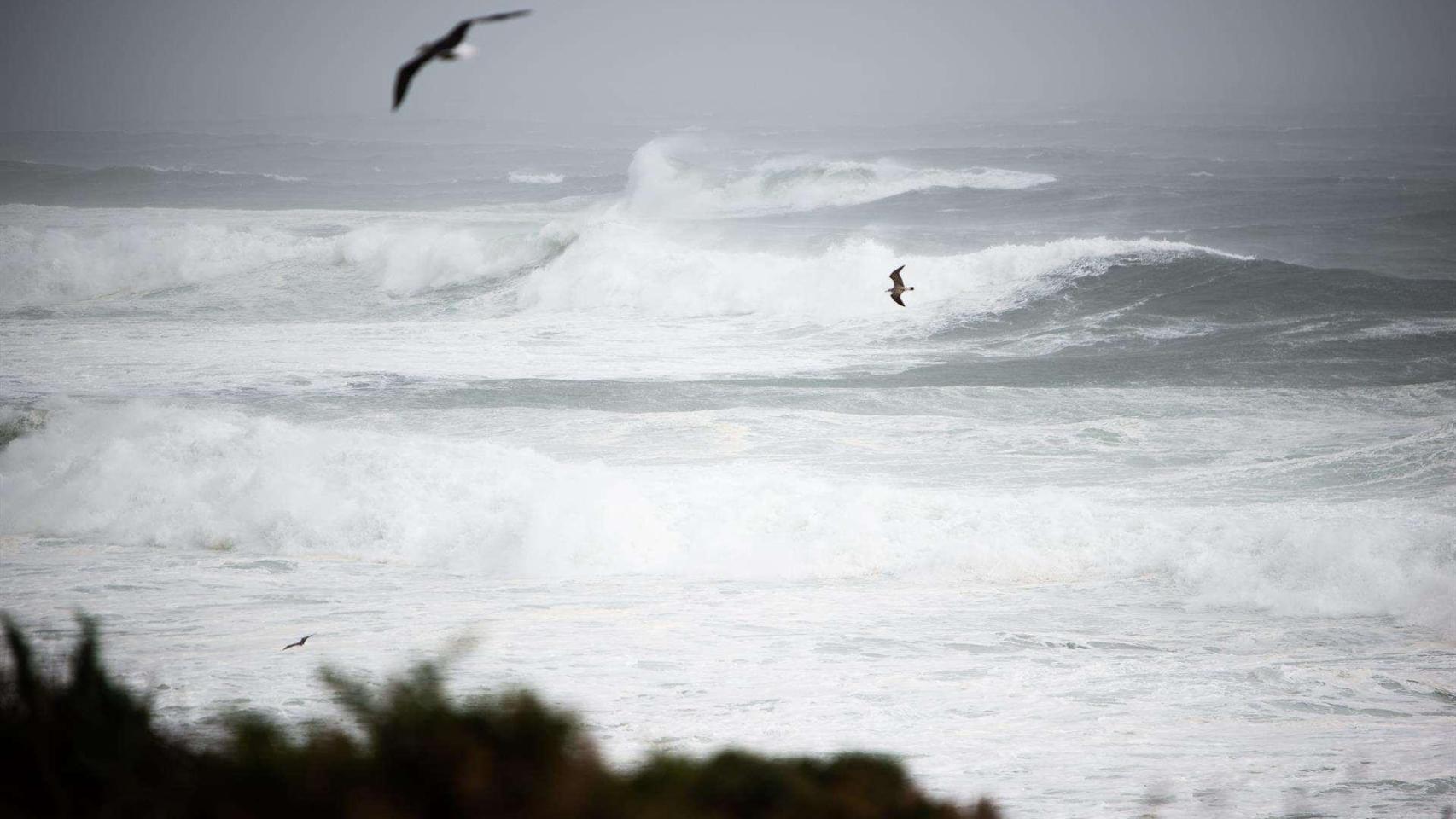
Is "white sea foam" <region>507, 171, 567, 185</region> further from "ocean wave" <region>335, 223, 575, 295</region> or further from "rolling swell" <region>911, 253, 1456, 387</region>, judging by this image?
"rolling swell" <region>911, 253, 1456, 387</region>

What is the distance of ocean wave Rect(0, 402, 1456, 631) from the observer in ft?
38.5

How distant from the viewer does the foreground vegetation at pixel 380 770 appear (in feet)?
8.02

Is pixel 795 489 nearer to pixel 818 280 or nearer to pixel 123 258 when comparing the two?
pixel 818 280

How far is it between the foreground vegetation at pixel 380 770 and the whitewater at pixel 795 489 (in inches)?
184

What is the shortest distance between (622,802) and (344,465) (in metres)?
13.3

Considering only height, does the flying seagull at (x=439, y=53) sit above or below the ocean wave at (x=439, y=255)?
above

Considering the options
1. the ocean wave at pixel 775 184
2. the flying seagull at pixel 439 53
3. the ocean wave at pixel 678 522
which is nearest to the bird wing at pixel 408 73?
the flying seagull at pixel 439 53

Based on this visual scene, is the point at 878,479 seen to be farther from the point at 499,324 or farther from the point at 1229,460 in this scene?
the point at 499,324

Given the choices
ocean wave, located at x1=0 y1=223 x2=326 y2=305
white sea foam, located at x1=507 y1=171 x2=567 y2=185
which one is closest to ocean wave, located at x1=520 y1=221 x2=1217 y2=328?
ocean wave, located at x1=0 y1=223 x2=326 y2=305

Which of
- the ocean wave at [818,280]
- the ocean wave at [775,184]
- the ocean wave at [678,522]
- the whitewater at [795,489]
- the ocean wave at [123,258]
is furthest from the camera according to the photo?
the ocean wave at [775,184]

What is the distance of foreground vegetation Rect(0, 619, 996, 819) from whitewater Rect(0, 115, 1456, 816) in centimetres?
467

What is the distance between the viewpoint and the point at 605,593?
11.7m

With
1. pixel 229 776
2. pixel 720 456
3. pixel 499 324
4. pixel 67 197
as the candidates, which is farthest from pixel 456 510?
pixel 67 197

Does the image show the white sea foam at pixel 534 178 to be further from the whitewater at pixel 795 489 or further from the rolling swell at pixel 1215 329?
the rolling swell at pixel 1215 329
